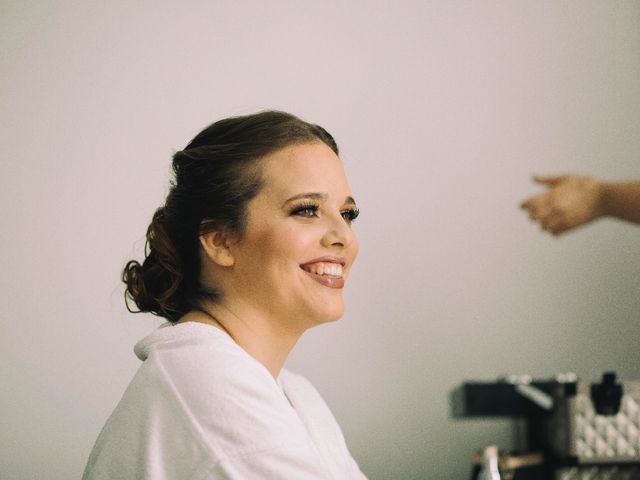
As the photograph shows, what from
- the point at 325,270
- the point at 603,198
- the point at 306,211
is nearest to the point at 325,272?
the point at 325,270

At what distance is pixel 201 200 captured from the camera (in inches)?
42.2

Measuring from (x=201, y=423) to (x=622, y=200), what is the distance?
80 cm

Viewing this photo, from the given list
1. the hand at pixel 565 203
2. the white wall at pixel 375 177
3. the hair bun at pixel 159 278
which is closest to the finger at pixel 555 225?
the hand at pixel 565 203

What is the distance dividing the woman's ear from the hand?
0.49m

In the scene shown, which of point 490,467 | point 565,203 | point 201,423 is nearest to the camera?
point 201,423

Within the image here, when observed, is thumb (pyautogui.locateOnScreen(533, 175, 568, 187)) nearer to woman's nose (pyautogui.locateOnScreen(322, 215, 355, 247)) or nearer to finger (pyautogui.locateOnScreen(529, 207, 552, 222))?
finger (pyautogui.locateOnScreen(529, 207, 552, 222))

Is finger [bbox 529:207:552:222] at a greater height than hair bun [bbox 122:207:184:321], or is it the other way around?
finger [bbox 529:207:552:222]

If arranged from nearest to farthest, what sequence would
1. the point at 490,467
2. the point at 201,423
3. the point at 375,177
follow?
the point at 201,423 → the point at 490,467 → the point at 375,177

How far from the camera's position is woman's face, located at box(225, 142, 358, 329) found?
104cm

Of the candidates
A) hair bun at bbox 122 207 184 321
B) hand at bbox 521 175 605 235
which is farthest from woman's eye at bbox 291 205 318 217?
hand at bbox 521 175 605 235

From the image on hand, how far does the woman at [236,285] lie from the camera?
2.80ft

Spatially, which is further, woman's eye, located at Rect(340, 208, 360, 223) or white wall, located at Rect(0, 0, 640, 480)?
white wall, located at Rect(0, 0, 640, 480)

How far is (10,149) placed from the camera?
1.49 metres

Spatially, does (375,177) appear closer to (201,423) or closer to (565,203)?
(565,203)
